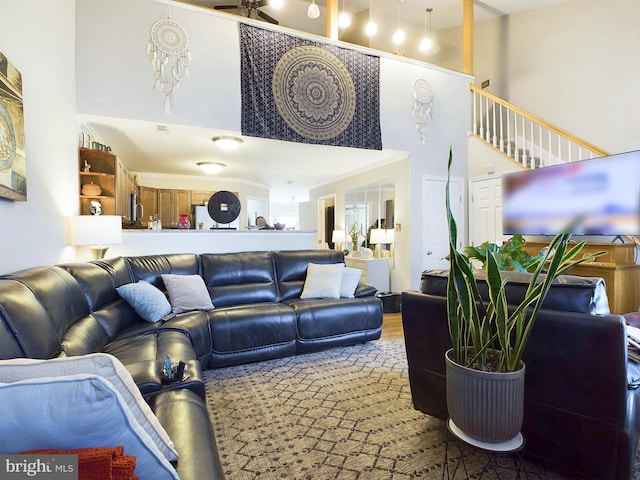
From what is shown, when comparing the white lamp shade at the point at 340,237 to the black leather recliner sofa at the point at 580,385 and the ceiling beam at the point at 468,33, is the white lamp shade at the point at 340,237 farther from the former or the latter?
the black leather recliner sofa at the point at 580,385

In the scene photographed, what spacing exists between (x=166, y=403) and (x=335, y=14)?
16.5 feet

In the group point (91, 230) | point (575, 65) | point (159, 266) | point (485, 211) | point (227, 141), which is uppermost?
point (575, 65)

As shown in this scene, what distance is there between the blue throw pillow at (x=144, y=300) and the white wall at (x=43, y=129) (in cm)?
60

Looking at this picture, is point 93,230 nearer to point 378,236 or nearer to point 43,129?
point 43,129

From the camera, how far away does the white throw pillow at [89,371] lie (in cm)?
67

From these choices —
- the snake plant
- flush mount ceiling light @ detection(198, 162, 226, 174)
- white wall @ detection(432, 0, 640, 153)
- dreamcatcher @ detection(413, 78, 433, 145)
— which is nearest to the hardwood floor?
the snake plant

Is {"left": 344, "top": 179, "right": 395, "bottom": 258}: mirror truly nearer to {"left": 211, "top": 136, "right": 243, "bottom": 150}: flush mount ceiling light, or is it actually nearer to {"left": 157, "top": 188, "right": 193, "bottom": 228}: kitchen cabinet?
{"left": 211, "top": 136, "right": 243, "bottom": 150}: flush mount ceiling light

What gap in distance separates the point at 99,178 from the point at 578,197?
18.2 ft

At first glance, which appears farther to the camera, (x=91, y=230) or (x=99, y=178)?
(x=99, y=178)

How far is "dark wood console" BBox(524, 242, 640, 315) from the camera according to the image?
3.55 meters

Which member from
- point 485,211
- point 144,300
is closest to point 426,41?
point 485,211

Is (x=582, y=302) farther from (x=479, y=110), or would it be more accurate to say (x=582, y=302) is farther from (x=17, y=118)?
(x=479, y=110)

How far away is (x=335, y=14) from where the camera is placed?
4.57 metres

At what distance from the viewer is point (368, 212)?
6.47m
